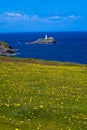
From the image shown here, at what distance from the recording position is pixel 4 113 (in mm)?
25641

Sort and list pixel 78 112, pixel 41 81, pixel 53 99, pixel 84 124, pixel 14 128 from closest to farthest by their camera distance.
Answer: pixel 14 128 → pixel 84 124 → pixel 78 112 → pixel 53 99 → pixel 41 81

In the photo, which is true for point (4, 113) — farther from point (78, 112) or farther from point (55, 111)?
point (78, 112)

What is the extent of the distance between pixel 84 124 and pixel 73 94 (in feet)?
36.4

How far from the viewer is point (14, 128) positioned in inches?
862

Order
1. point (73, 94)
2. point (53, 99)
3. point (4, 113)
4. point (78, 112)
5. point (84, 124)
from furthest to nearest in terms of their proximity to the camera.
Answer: point (73, 94), point (53, 99), point (78, 112), point (4, 113), point (84, 124)

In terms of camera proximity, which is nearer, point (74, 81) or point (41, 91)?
point (41, 91)

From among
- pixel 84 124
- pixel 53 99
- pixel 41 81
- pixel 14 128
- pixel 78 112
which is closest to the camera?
pixel 14 128

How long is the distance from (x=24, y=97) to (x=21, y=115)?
631 centimetres

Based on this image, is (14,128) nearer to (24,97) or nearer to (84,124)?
(84,124)

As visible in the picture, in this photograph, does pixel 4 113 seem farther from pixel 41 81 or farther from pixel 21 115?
pixel 41 81

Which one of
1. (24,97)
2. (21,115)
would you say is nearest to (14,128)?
(21,115)

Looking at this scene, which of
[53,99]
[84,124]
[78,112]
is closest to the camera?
[84,124]

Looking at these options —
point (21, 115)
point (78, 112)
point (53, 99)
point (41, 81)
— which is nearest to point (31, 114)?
point (21, 115)

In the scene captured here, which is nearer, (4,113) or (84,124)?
(84,124)
